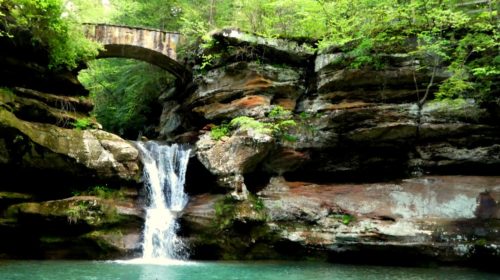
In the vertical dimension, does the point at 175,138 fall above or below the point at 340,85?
below

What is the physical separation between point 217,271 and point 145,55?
1189 centimetres

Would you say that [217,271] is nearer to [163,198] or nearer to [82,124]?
[163,198]

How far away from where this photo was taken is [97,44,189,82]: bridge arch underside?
1927 centimetres

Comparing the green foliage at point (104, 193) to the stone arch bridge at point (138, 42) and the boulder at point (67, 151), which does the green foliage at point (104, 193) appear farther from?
the stone arch bridge at point (138, 42)

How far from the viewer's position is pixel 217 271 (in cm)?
1175

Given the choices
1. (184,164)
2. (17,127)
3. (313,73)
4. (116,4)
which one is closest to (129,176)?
(184,164)

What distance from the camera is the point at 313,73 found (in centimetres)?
1830

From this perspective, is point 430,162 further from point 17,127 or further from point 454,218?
point 17,127

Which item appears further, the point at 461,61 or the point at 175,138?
the point at 175,138

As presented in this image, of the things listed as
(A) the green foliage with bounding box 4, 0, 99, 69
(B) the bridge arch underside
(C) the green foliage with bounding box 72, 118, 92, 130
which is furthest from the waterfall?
(B) the bridge arch underside

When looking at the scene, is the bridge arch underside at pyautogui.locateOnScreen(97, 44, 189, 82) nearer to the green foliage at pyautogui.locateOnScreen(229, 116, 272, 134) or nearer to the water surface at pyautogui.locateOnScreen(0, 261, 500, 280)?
the green foliage at pyautogui.locateOnScreen(229, 116, 272, 134)

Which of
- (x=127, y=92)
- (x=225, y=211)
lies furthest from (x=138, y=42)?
(x=225, y=211)

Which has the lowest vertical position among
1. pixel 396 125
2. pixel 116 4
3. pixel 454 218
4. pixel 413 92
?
pixel 454 218

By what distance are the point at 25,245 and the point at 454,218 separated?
555 inches
